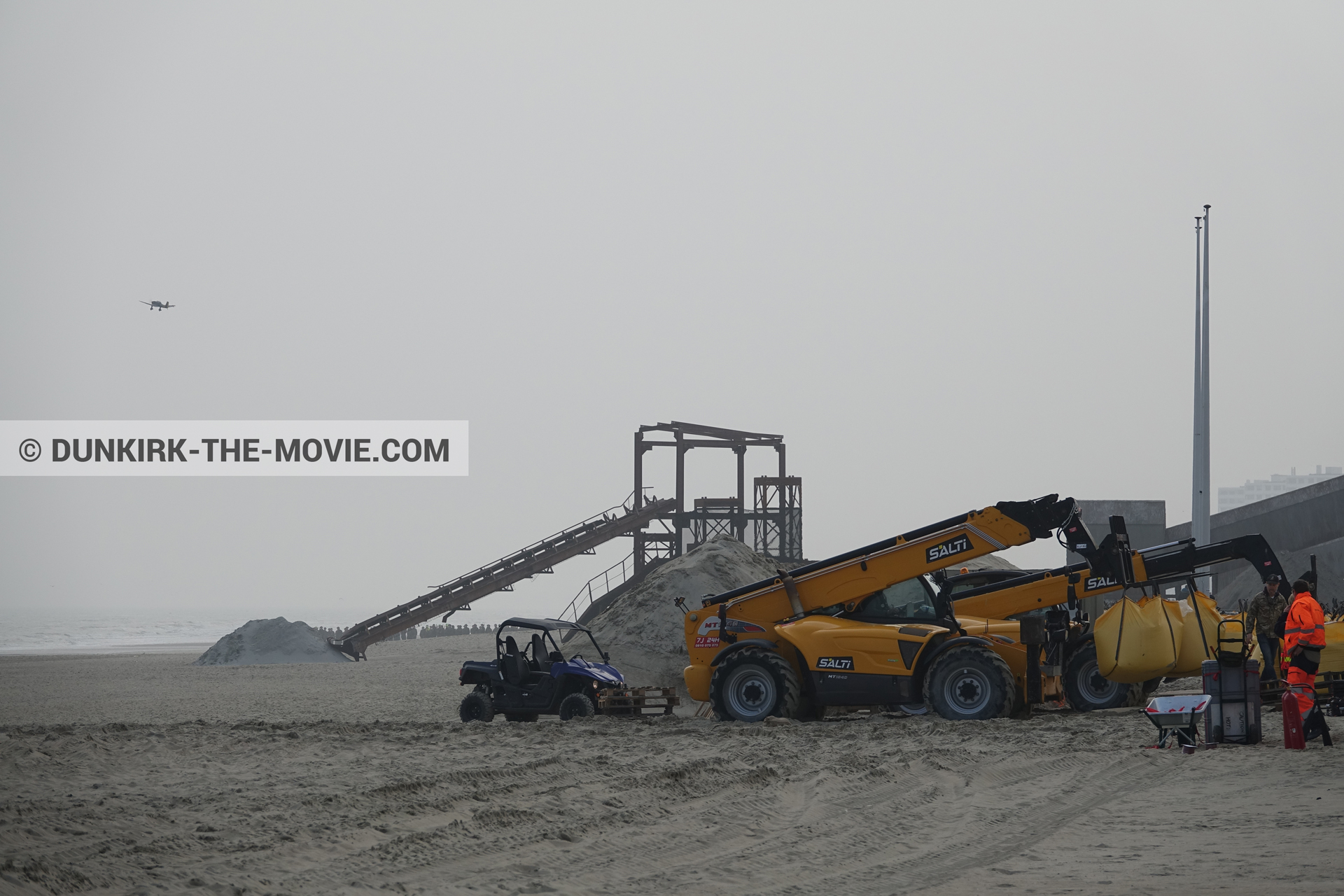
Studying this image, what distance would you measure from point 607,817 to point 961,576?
1052 centimetres

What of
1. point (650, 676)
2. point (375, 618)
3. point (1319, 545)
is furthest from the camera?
point (375, 618)

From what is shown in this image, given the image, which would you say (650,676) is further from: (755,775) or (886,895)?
(886,895)

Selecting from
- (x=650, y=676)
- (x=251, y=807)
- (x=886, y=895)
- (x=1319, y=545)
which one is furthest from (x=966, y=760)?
(x=1319, y=545)

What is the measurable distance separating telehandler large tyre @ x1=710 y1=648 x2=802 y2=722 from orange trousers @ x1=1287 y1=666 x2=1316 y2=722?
224 inches

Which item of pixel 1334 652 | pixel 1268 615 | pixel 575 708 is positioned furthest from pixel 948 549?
pixel 575 708

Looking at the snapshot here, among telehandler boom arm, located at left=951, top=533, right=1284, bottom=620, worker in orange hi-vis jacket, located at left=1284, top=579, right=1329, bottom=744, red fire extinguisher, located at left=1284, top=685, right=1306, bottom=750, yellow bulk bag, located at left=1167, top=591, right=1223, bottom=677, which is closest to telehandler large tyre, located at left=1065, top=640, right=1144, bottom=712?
telehandler boom arm, located at left=951, top=533, right=1284, bottom=620

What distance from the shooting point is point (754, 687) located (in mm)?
16312

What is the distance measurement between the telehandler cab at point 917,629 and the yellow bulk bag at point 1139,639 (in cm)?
69

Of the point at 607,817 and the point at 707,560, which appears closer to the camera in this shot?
the point at 607,817

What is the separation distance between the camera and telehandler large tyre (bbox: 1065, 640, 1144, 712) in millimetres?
16734

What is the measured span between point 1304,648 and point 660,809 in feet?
21.6

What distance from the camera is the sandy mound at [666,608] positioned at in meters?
22.4

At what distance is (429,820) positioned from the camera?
30.0 ft

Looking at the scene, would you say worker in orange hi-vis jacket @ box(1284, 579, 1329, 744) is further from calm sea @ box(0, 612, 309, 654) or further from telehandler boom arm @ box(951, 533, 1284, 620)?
calm sea @ box(0, 612, 309, 654)
